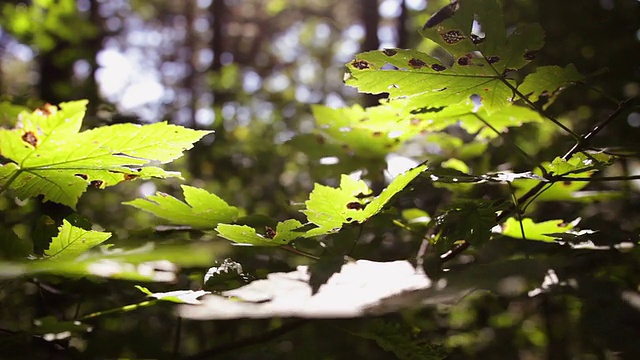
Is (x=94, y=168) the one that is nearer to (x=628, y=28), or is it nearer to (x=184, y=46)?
(x=628, y=28)

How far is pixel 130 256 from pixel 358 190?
47 centimetres

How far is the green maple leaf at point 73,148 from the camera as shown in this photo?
0.80m

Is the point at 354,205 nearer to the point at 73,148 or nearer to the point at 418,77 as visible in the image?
the point at 418,77

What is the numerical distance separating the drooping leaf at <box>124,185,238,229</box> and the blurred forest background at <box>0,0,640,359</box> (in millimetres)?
77

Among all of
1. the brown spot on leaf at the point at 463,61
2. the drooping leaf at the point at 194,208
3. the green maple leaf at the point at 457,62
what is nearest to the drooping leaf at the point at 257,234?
the drooping leaf at the point at 194,208

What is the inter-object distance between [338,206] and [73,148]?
1.45ft

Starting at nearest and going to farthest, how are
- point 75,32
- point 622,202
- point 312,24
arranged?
1. point 622,202
2. point 75,32
3. point 312,24

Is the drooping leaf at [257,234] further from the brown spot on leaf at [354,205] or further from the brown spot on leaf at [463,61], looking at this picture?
the brown spot on leaf at [463,61]

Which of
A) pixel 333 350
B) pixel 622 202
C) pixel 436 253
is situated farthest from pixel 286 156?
pixel 436 253

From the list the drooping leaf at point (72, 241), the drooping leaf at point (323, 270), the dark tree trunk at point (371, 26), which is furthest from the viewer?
the dark tree trunk at point (371, 26)

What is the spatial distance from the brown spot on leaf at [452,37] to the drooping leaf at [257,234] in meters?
0.44

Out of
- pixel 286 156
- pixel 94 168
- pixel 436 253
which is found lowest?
pixel 286 156

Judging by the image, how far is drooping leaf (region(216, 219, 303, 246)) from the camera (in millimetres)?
776

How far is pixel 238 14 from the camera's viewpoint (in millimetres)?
6719
